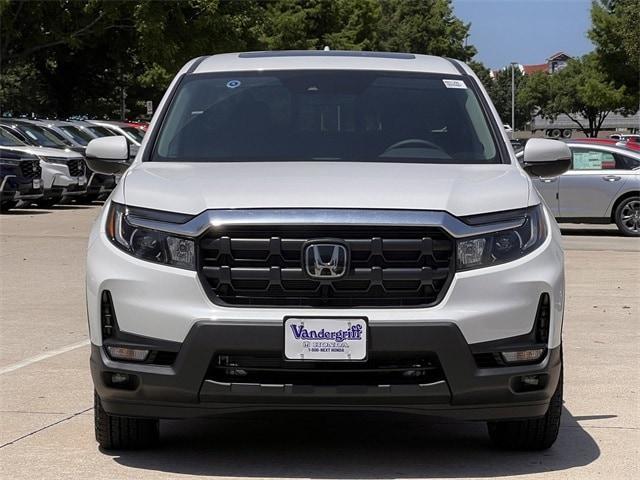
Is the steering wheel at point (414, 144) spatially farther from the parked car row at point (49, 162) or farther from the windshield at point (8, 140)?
the windshield at point (8, 140)

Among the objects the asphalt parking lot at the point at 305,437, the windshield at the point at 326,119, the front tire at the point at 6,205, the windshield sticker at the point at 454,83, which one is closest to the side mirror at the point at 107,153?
the windshield at the point at 326,119

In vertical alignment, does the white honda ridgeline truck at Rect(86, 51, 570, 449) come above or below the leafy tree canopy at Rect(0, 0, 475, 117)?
above

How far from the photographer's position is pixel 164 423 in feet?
22.6

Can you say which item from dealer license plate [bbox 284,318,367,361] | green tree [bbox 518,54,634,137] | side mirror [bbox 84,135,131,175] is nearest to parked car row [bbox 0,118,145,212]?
side mirror [bbox 84,135,131,175]

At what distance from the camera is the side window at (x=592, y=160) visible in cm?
2150

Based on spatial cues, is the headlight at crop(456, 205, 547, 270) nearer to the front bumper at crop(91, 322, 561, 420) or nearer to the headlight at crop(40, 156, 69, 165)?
the front bumper at crop(91, 322, 561, 420)

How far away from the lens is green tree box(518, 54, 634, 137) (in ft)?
212

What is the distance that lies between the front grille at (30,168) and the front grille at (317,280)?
2044cm

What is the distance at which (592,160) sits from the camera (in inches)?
848

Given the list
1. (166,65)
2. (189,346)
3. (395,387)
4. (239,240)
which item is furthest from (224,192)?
(166,65)

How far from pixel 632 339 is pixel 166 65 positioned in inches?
1414

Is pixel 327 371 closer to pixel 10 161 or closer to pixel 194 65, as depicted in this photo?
pixel 194 65

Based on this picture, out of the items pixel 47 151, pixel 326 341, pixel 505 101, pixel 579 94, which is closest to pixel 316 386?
pixel 326 341

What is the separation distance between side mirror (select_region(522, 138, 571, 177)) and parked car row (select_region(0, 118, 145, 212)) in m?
16.3
